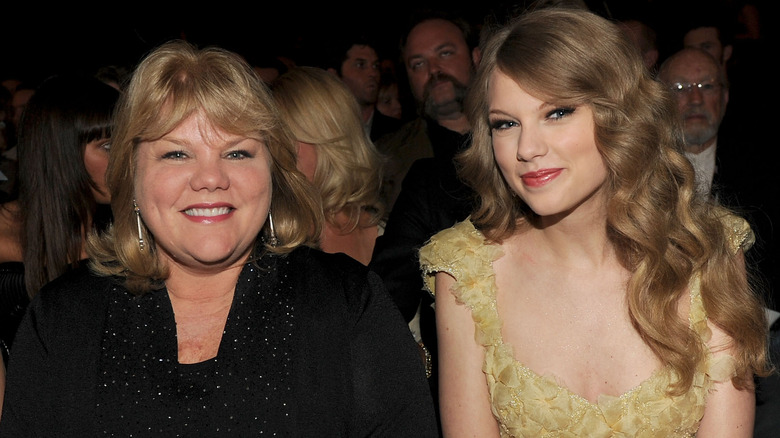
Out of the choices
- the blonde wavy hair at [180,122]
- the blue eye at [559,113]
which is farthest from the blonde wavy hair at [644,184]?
the blonde wavy hair at [180,122]

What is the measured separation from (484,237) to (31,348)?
4.52 feet

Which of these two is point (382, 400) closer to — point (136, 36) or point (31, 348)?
point (31, 348)

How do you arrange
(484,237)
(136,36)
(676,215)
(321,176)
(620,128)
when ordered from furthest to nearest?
(136,36)
(321,176)
(484,237)
(676,215)
(620,128)

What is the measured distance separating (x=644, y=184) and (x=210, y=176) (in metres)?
1.25

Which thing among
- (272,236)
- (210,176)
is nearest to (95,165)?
(272,236)

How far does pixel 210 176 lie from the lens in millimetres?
2250

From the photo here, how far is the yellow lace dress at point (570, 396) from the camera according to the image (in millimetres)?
2453

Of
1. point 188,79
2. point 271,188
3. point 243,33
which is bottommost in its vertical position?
point 243,33

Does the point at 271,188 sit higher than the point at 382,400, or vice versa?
the point at 271,188

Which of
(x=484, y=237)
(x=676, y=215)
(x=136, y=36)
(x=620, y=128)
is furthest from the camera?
(x=136, y=36)

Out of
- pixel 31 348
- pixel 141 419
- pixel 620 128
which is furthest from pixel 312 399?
pixel 620 128

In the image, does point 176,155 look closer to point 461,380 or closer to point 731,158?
point 461,380

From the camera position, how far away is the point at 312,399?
2.28 metres

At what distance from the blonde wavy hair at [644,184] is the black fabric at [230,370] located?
72 cm
